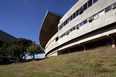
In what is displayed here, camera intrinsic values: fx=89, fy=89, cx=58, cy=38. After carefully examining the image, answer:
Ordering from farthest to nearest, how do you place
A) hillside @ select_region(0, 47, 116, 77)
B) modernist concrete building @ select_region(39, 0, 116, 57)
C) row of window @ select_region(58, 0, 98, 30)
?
row of window @ select_region(58, 0, 98, 30)
modernist concrete building @ select_region(39, 0, 116, 57)
hillside @ select_region(0, 47, 116, 77)

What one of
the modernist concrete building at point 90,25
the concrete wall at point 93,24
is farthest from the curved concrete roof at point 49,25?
the concrete wall at point 93,24

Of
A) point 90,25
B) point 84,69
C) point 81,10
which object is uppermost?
point 81,10

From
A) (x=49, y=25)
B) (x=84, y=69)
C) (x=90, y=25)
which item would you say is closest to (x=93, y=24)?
(x=90, y=25)

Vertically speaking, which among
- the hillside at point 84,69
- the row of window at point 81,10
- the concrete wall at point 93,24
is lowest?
the hillside at point 84,69

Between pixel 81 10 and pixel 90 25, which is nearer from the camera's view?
pixel 90 25

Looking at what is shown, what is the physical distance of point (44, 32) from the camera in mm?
45469

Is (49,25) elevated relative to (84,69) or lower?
elevated

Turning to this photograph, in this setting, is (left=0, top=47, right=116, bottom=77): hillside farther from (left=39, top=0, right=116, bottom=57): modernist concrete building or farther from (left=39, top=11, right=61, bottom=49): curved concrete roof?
(left=39, top=11, right=61, bottom=49): curved concrete roof

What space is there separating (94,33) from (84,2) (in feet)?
25.7

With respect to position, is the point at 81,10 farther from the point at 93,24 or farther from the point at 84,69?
the point at 84,69

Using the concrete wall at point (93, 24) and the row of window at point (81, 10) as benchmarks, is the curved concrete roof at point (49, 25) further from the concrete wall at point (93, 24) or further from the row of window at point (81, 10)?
the concrete wall at point (93, 24)

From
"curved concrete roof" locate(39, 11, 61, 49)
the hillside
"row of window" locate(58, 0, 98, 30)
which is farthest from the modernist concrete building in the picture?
"curved concrete roof" locate(39, 11, 61, 49)

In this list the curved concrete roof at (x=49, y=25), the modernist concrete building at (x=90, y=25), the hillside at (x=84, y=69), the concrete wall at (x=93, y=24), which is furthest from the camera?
the curved concrete roof at (x=49, y=25)

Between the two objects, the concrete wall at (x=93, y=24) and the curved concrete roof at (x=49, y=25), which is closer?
the concrete wall at (x=93, y=24)
